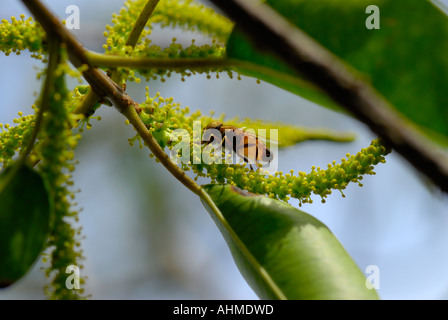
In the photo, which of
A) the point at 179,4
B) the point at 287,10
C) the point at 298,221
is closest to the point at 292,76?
the point at 287,10

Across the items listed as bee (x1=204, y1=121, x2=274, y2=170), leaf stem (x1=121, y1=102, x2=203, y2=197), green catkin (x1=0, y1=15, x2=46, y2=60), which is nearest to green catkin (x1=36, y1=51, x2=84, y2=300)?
leaf stem (x1=121, y1=102, x2=203, y2=197)

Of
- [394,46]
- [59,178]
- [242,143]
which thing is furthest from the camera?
[242,143]

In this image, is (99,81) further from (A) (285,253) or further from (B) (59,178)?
(A) (285,253)

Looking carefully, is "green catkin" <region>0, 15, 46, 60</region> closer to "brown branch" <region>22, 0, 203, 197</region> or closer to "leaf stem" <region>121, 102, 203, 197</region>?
"brown branch" <region>22, 0, 203, 197</region>

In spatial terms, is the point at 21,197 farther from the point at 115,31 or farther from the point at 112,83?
the point at 115,31

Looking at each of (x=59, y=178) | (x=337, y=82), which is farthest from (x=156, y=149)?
(x=337, y=82)

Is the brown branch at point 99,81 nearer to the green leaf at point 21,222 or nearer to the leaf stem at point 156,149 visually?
the leaf stem at point 156,149
